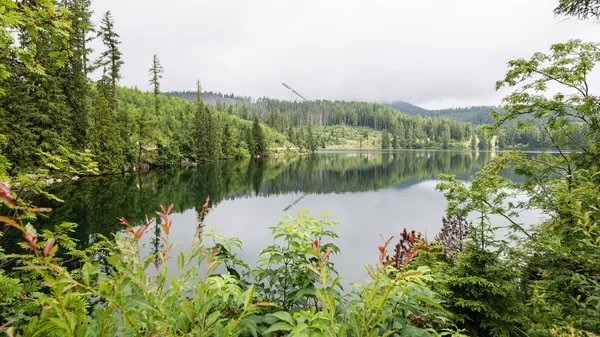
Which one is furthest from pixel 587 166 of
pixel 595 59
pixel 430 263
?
pixel 430 263

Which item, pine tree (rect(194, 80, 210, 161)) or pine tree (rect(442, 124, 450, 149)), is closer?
pine tree (rect(194, 80, 210, 161))

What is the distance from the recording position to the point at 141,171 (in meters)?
36.8

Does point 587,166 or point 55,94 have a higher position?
point 55,94

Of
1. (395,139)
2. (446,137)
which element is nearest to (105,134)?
(395,139)


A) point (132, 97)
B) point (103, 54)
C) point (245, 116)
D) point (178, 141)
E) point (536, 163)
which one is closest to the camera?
point (536, 163)

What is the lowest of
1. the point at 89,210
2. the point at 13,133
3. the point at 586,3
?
the point at 89,210

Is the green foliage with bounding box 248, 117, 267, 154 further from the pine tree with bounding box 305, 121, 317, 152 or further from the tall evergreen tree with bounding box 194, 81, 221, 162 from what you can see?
the pine tree with bounding box 305, 121, 317, 152

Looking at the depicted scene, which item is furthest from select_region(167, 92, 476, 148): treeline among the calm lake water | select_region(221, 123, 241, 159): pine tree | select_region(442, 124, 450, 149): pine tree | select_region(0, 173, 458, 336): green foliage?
select_region(0, 173, 458, 336): green foliage

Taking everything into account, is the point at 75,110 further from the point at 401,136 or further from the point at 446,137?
the point at 446,137

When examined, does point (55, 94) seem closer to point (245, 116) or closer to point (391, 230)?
point (391, 230)

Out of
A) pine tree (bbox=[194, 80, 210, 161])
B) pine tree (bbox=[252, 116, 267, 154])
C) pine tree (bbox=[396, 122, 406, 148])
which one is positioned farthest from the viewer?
pine tree (bbox=[396, 122, 406, 148])

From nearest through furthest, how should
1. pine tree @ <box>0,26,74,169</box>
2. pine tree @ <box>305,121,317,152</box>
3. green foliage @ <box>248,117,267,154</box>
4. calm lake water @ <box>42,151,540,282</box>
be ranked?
calm lake water @ <box>42,151,540,282</box>
pine tree @ <box>0,26,74,169</box>
green foliage @ <box>248,117,267,154</box>
pine tree @ <box>305,121,317,152</box>

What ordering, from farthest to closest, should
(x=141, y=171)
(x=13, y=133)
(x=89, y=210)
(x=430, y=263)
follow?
(x=141, y=171), (x=13, y=133), (x=89, y=210), (x=430, y=263)

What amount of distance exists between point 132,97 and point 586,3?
294 ft
